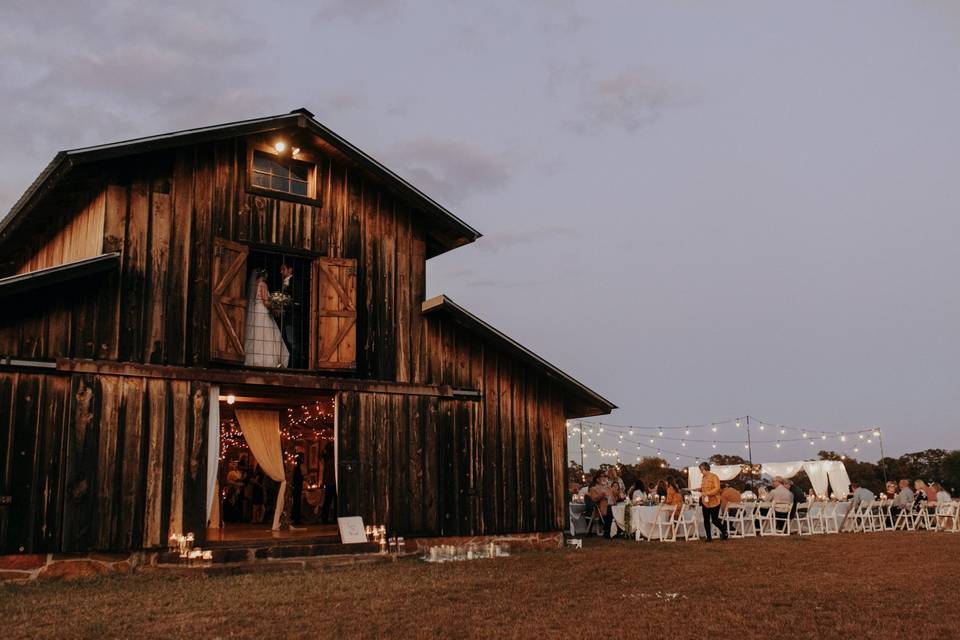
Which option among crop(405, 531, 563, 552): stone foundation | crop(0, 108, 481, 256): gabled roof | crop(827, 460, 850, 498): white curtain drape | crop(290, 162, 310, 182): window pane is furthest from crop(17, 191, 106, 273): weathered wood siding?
crop(827, 460, 850, 498): white curtain drape

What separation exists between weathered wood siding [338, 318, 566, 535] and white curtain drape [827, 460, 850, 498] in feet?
50.7

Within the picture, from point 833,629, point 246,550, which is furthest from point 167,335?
point 833,629

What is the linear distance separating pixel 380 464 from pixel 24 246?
23.0ft

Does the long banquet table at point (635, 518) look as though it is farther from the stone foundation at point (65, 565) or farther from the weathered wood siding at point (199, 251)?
the stone foundation at point (65, 565)

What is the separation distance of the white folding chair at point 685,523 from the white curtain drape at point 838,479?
36.2 ft

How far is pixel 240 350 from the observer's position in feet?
41.1

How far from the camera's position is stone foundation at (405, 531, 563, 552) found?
13852mm

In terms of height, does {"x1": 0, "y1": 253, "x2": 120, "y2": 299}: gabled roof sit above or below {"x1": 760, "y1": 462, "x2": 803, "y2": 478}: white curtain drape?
above

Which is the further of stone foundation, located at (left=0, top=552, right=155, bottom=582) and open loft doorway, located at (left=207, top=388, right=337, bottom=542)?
open loft doorway, located at (left=207, top=388, right=337, bottom=542)

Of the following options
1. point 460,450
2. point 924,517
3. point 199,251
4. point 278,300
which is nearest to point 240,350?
point 278,300

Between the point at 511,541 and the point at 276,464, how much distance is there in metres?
4.89

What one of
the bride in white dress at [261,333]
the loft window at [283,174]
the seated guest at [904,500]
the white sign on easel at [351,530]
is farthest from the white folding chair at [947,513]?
the loft window at [283,174]

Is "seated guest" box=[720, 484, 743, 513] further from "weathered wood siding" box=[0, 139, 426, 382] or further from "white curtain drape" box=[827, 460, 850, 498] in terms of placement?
"white curtain drape" box=[827, 460, 850, 498]

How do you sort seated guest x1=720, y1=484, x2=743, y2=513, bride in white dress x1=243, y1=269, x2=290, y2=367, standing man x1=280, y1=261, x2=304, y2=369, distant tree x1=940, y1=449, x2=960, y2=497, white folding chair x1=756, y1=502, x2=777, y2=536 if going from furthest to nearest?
distant tree x1=940, y1=449, x2=960, y2=497 < seated guest x1=720, y1=484, x2=743, y2=513 < white folding chair x1=756, y1=502, x2=777, y2=536 < standing man x1=280, y1=261, x2=304, y2=369 < bride in white dress x1=243, y1=269, x2=290, y2=367
